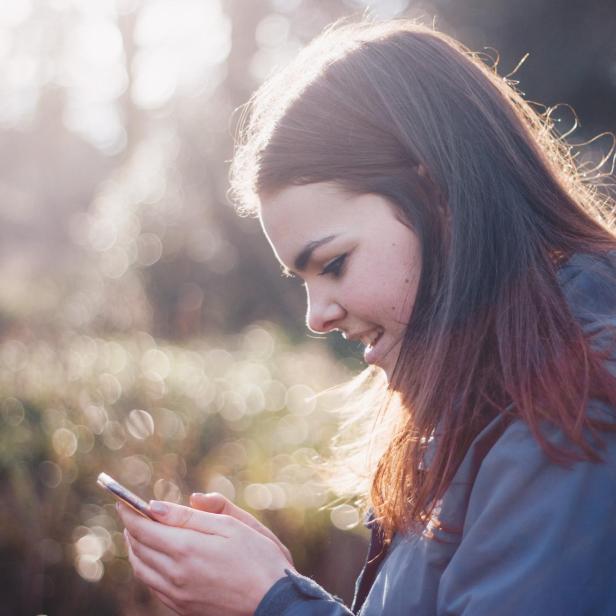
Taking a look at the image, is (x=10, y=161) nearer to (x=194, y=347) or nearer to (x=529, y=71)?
(x=529, y=71)

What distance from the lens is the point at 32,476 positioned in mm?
3627

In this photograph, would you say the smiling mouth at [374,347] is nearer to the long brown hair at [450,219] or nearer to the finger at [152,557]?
the long brown hair at [450,219]

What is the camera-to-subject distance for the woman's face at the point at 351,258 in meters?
1.83

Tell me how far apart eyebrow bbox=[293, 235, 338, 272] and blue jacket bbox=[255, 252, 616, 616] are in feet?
1.80

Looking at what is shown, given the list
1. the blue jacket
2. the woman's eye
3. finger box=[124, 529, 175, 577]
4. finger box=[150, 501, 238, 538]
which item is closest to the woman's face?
the woman's eye

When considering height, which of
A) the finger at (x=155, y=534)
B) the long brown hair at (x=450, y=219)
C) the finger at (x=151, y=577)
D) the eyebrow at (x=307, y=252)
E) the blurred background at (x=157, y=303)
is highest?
the long brown hair at (x=450, y=219)

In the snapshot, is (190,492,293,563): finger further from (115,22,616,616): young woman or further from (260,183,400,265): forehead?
(260,183,400,265): forehead

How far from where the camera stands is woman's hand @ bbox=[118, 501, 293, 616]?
1727mm

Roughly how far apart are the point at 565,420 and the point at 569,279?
0.35m

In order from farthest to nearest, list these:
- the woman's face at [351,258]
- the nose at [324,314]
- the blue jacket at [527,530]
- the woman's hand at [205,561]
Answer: the nose at [324,314], the woman's face at [351,258], the woman's hand at [205,561], the blue jacket at [527,530]

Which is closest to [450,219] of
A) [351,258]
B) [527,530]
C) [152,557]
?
[351,258]

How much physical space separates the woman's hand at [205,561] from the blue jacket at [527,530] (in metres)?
0.11

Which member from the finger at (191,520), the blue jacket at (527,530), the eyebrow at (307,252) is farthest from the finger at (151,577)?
the eyebrow at (307,252)

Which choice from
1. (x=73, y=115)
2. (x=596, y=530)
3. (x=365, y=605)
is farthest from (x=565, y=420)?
(x=73, y=115)
